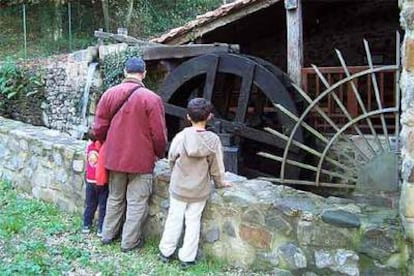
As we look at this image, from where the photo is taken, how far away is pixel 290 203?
3.48 m

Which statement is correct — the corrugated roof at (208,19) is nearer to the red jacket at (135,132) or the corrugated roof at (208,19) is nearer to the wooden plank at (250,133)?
the wooden plank at (250,133)

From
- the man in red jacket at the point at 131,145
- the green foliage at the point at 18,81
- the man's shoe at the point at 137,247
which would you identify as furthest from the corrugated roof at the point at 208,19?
the man's shoe at the point at 137,247

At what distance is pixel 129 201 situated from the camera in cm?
397

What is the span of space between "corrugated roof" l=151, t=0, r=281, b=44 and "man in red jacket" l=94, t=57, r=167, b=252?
166 inches

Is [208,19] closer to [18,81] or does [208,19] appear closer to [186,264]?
[186,264]

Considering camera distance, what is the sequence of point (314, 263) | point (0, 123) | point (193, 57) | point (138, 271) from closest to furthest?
point (314, 263) < point (138, 271) < point (0, 123) < point (193, 57)

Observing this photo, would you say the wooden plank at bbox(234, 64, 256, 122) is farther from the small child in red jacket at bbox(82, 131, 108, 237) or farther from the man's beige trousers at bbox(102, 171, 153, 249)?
the man's beige trousers at bbox(102, 171, 153, 249)

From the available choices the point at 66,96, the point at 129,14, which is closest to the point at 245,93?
the point at 66,96

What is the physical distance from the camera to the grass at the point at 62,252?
362 cm

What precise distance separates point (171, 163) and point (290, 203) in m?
0.81

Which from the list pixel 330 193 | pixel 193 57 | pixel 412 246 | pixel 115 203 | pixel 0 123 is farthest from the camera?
pixel 193 57

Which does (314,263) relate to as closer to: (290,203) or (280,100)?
(290,203)

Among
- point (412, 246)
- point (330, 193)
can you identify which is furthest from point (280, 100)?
point (412, 246)

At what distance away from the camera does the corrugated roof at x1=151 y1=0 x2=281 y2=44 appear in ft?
26.0
